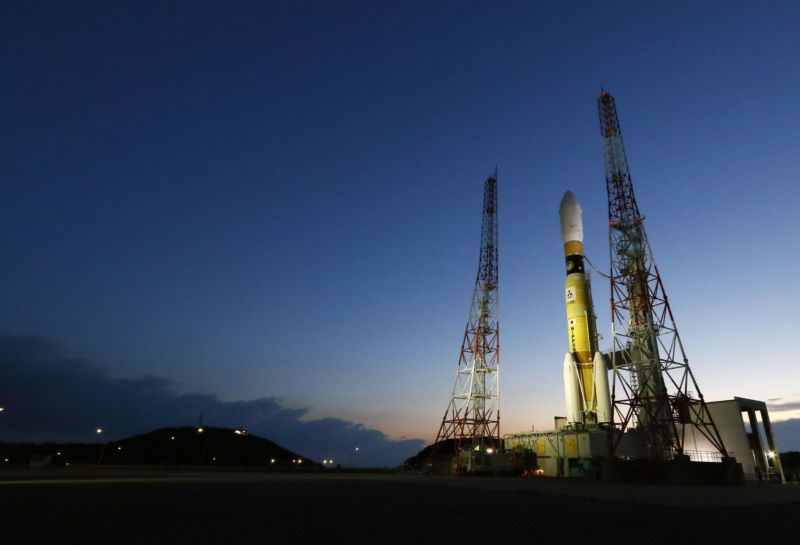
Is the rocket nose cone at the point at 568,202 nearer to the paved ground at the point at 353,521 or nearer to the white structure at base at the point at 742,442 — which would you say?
the white structure at base at the point at 742,442

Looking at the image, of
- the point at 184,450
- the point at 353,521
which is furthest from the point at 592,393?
the point at 184,450

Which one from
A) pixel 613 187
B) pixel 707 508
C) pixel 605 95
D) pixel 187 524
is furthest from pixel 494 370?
pixel 187 524

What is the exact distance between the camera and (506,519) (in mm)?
15273

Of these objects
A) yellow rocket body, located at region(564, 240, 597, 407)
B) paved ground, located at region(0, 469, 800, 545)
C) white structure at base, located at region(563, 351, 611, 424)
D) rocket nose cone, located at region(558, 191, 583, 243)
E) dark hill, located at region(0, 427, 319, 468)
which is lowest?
paved ground, located at region(0, 469, 800, 545)

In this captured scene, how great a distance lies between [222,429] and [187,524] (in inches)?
7899

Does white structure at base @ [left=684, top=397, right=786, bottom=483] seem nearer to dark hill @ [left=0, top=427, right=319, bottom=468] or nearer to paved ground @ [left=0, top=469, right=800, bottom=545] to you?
paved ground @ [left=0, top=469, right=800, bottom=545]

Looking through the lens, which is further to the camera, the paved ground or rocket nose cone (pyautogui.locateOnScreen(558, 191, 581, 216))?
rocket nose cone (pyautogui.locateOnScreen(558, 191, 581, 216))

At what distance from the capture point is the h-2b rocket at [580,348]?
62344mm

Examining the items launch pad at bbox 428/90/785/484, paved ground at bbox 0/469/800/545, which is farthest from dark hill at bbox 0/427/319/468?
paved ground at bbox 0/469/800/545

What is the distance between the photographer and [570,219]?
7081cm

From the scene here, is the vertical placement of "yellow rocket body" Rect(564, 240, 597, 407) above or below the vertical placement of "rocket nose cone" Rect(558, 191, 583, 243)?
below

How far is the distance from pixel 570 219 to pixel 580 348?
18.8 meters

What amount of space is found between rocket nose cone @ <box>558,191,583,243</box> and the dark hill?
110 m

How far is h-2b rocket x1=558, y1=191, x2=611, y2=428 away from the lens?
6234 cm
